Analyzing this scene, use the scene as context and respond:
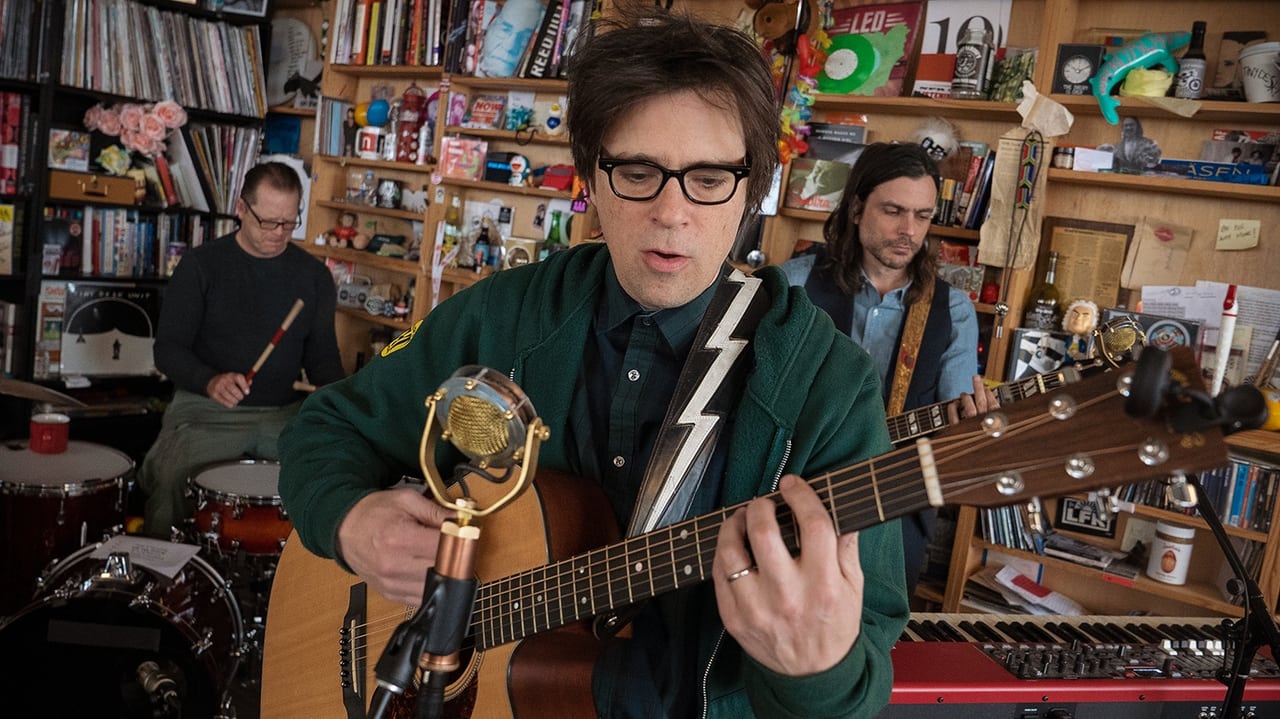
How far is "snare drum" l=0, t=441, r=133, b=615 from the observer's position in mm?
2973

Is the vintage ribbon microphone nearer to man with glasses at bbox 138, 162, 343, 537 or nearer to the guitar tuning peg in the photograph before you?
the guitar tuning peg

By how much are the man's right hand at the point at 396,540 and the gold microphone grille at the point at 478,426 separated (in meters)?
0.32

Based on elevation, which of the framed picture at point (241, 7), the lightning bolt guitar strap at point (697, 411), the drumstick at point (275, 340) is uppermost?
the framed picture at point (241, 7)

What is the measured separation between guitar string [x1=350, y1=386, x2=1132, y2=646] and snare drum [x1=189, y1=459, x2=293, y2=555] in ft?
6.09

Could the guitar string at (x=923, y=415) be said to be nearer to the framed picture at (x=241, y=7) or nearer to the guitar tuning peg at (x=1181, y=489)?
the guitar tuning peg at (x=1181, y=489)

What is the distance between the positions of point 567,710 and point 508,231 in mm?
3838

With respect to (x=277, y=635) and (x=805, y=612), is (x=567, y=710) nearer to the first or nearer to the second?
(x=805, y=612)

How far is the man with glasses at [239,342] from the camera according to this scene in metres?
3.59

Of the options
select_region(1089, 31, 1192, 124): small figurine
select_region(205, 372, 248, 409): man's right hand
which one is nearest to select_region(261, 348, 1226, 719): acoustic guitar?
select_region(205, 372, 248, 409): man's right hand

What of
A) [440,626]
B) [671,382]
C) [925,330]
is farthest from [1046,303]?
[440,626]

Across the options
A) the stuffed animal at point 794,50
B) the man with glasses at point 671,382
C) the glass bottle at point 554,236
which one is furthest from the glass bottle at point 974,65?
the man with glasses at point 671,382

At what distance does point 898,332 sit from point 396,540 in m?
2.04

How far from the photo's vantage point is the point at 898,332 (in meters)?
2.95

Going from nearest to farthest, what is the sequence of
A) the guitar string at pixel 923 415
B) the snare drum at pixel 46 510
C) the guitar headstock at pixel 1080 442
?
1. the guitar headstock at pixel 1080 442
2. the guitar string at pixel 923 415
3. the snare drum at pixel 46 510
